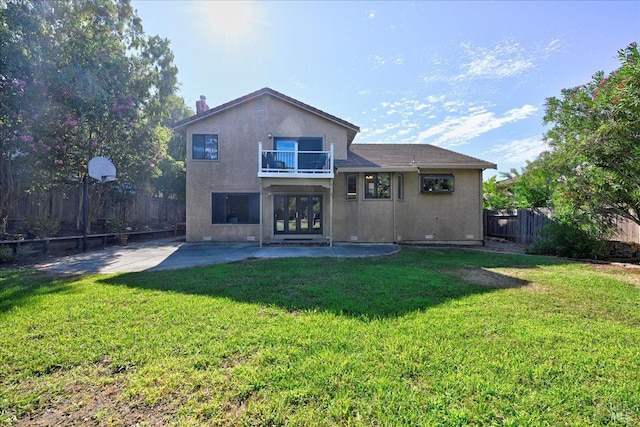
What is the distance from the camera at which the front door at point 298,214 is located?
14.3 metres

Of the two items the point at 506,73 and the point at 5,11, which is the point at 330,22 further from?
the point at 5,11

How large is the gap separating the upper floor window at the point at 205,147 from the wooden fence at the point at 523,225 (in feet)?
47.0

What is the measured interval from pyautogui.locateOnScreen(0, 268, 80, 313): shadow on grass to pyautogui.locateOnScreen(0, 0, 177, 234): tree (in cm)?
615

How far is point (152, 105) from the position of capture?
19.2 meters

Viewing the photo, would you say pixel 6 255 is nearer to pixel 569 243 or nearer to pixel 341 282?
pixel 341 282

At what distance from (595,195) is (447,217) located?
19.1 feet

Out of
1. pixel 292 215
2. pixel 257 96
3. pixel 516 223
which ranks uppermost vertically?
pixel 257 96

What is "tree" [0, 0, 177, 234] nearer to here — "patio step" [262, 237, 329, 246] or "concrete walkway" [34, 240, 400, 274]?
"concrete walkway" [34, 240, 400, 274]

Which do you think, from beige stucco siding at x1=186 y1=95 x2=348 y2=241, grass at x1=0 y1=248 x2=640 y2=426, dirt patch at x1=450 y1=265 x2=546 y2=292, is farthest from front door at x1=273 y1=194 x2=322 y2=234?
grass at x1=0 y1=248 x2=640 y2=426

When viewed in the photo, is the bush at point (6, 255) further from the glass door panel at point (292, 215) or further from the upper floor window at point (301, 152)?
the glass door panel at point (292, 215)

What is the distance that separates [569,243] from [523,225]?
175 inches

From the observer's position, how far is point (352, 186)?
1386cm

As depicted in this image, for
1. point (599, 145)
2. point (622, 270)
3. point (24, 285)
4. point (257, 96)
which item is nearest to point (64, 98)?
point (257, 96)

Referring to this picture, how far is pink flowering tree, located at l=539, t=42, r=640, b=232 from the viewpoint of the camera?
21.9ft
